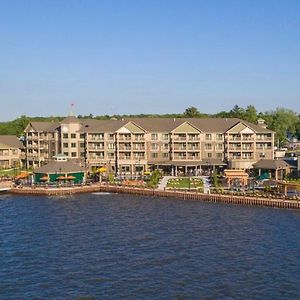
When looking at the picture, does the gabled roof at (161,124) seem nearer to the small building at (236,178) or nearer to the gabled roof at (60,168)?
the gabled roof at (60,168)

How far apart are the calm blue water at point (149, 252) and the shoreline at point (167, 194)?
2.65 metres

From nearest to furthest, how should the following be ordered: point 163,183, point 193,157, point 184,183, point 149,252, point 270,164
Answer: point 149,252, point 184,183, point 163,183, point 270,164, point 193,157

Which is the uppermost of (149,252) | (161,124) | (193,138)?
(161,124)

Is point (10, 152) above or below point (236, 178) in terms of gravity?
above

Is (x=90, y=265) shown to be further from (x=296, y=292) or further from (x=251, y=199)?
(x=251, y=199)

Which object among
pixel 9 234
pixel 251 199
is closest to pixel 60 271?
pixel 9 234

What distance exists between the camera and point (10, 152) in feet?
339

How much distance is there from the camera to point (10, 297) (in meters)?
30.3

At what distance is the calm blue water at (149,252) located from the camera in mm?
31328

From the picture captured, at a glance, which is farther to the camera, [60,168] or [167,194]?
[60,168]

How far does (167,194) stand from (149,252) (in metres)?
30.1

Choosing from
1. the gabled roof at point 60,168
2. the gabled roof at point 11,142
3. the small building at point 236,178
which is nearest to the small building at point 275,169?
the small building at point 236,178

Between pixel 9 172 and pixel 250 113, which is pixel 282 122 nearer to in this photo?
pixel 250 113

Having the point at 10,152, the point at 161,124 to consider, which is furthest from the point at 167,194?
the point at 10,152
